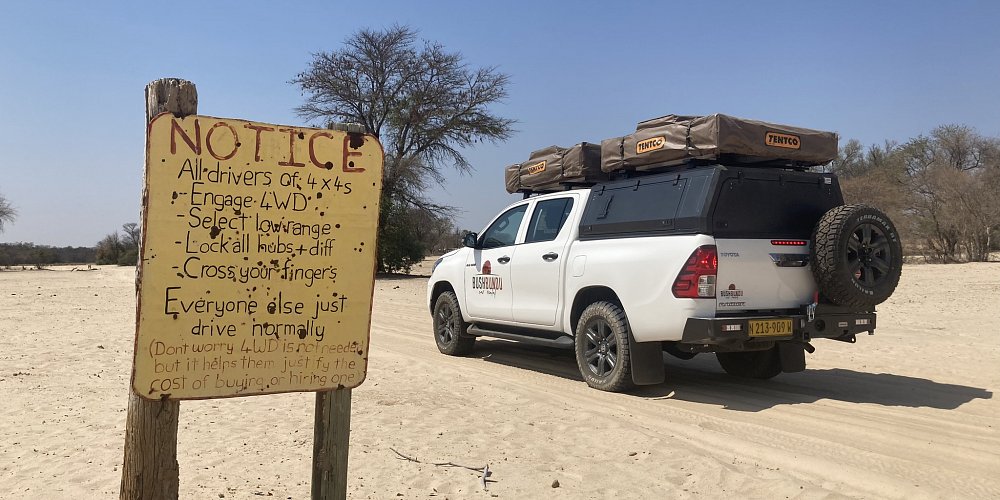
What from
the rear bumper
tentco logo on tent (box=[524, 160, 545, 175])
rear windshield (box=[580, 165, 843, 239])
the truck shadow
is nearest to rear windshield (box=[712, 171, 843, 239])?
rear windshield (box=[580, 165, 843, 239])

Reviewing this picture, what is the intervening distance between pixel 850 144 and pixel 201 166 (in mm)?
52421

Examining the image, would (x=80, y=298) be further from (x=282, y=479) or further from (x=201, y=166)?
(x=201, y=166)

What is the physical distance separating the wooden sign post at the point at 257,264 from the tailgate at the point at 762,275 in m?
3.84

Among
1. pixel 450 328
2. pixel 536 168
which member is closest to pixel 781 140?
pixel 536 168

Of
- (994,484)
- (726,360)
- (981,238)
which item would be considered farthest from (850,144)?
(994,484)

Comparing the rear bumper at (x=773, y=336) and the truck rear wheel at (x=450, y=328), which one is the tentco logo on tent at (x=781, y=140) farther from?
the truck rear wheel at (x=450, y=328)

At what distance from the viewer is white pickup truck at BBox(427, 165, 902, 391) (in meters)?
6.28

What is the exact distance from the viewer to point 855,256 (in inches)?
263

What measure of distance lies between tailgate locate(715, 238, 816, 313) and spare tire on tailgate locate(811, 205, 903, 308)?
0.13m

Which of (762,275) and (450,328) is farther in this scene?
(450,328)

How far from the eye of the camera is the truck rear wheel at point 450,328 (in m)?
9.55

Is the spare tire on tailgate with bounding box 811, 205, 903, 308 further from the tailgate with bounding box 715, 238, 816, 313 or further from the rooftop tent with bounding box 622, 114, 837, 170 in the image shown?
the rooftop tent with bounding box 622, 114, 837, 170

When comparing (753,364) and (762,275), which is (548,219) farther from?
(753,364)

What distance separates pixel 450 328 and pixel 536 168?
2.40m
